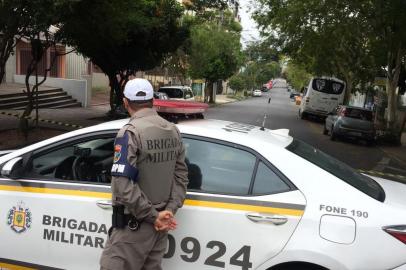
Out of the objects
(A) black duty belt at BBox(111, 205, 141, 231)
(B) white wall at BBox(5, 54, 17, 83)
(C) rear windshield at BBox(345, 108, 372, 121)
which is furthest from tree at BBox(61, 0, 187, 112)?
(A) black duty belt at BBox(111, 205, 141, 231)

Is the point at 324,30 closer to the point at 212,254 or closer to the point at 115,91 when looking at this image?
the point at 115,91

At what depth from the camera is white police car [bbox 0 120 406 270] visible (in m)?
3.25

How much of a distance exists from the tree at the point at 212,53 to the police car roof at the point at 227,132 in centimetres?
3290

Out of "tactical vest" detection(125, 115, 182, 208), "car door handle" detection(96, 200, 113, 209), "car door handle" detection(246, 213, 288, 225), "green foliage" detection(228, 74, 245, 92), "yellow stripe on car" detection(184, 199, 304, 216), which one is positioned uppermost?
"tactical vest" detection(125, 115, 182, 208)

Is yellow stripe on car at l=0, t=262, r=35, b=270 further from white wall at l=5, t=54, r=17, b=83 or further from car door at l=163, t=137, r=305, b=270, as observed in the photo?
white wall at l=5, t=54, r=17, b=83

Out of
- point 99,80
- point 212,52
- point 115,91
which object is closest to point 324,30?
point 115,91

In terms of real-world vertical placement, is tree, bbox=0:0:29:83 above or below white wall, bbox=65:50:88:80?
above

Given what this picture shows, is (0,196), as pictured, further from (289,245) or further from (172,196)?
(289,245)

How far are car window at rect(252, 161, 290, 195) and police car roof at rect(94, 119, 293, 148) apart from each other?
193mm

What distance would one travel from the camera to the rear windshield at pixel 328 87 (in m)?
32.8

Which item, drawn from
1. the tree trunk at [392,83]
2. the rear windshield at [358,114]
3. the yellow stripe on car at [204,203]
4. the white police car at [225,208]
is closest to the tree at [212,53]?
the tree trunk at [392,83]

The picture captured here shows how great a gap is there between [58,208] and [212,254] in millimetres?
1123

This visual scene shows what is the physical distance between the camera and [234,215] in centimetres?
337

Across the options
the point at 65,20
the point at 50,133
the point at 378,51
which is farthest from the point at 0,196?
the point at 378,51
